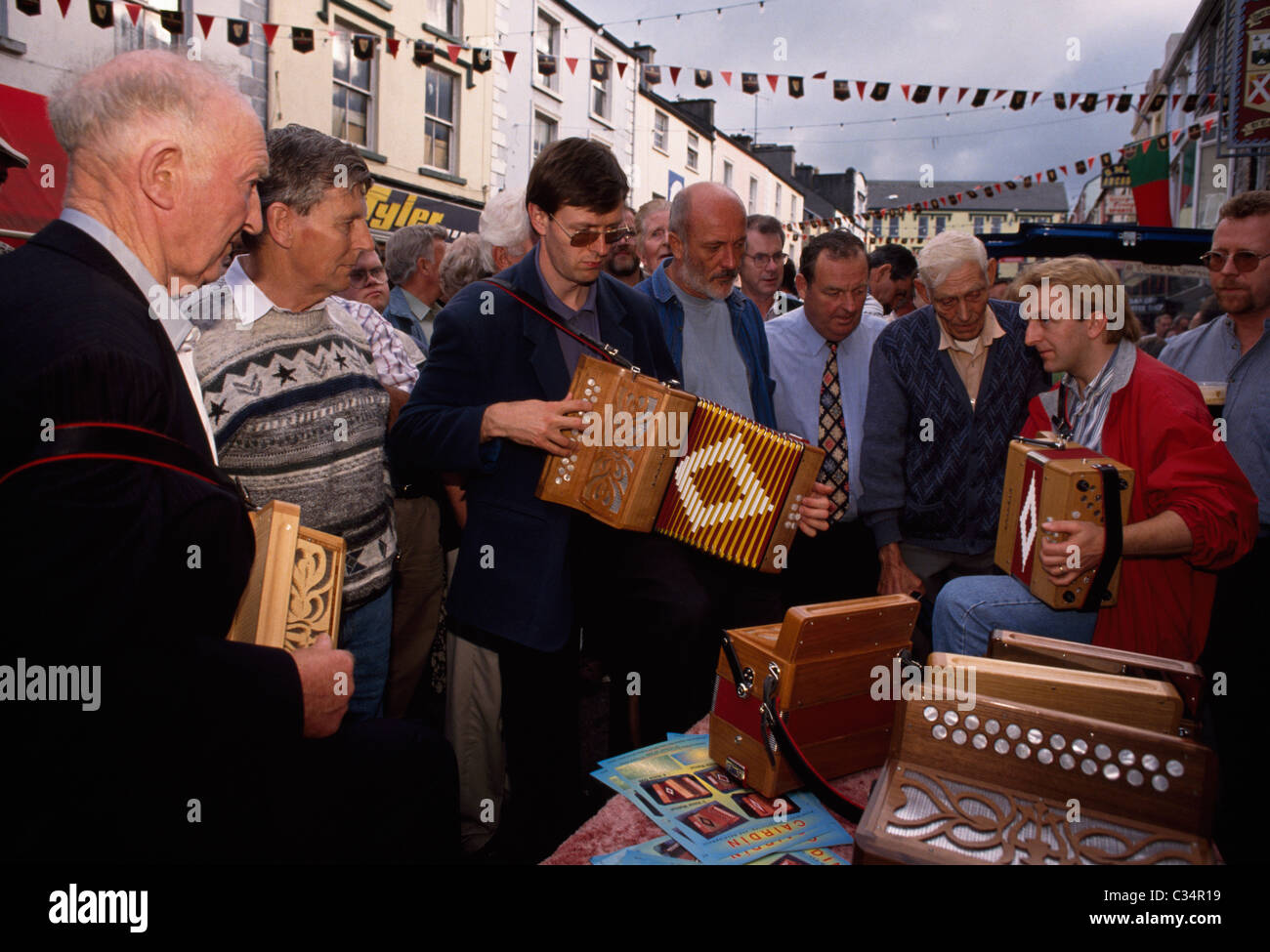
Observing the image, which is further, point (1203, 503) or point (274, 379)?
point (1203, 503)

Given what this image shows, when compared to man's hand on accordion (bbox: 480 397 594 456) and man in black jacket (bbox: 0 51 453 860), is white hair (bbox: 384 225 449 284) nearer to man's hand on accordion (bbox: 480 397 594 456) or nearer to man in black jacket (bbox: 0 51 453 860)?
man's hand on accordion (bbox: 480 397 594 456)

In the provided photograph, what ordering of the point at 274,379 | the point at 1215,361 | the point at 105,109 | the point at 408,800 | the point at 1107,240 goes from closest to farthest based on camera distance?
1. the point at 105,109
2. the point at 408,800
3. the point at 274,379
4. the point at 1215,361
5. the point at 1107,240

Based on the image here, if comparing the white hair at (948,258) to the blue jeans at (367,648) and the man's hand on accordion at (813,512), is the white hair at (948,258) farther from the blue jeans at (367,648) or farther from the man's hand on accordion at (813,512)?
the blue jeans at (367,648)

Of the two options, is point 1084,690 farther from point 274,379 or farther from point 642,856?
point 274,379

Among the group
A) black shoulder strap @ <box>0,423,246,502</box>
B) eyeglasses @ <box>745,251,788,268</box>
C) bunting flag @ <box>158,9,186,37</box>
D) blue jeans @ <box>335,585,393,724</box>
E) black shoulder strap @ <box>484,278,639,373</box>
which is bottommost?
blue jeans @ <box>335,585,393,724</box>

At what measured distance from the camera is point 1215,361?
12.6 ft

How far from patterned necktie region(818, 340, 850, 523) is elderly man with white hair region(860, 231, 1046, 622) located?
1.14 ft

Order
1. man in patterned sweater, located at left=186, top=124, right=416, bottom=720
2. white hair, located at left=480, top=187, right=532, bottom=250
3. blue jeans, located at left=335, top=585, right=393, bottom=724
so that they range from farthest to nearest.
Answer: white hair, located at left=480, top=187, right=532, bottom=250 < blue jeans, located at left=335, top=585, right=393, bottom=724 < man in patterned sweater, located at left=186, top=124, right=416, bottom=720

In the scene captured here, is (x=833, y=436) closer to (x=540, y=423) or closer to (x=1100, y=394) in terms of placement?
(x=1100, y=394)

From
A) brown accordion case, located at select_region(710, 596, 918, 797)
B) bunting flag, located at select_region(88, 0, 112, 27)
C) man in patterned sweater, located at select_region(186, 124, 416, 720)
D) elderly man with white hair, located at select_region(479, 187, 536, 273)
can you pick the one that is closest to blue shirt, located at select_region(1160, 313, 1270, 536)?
brown accordion case, located at select_region(710, 596, 918, 797)

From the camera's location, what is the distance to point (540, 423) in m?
2.51

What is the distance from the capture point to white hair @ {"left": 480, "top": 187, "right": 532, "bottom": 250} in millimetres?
3955

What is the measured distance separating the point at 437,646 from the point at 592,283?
209cm

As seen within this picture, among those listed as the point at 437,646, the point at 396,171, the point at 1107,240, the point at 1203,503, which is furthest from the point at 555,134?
the point at 1203,503
